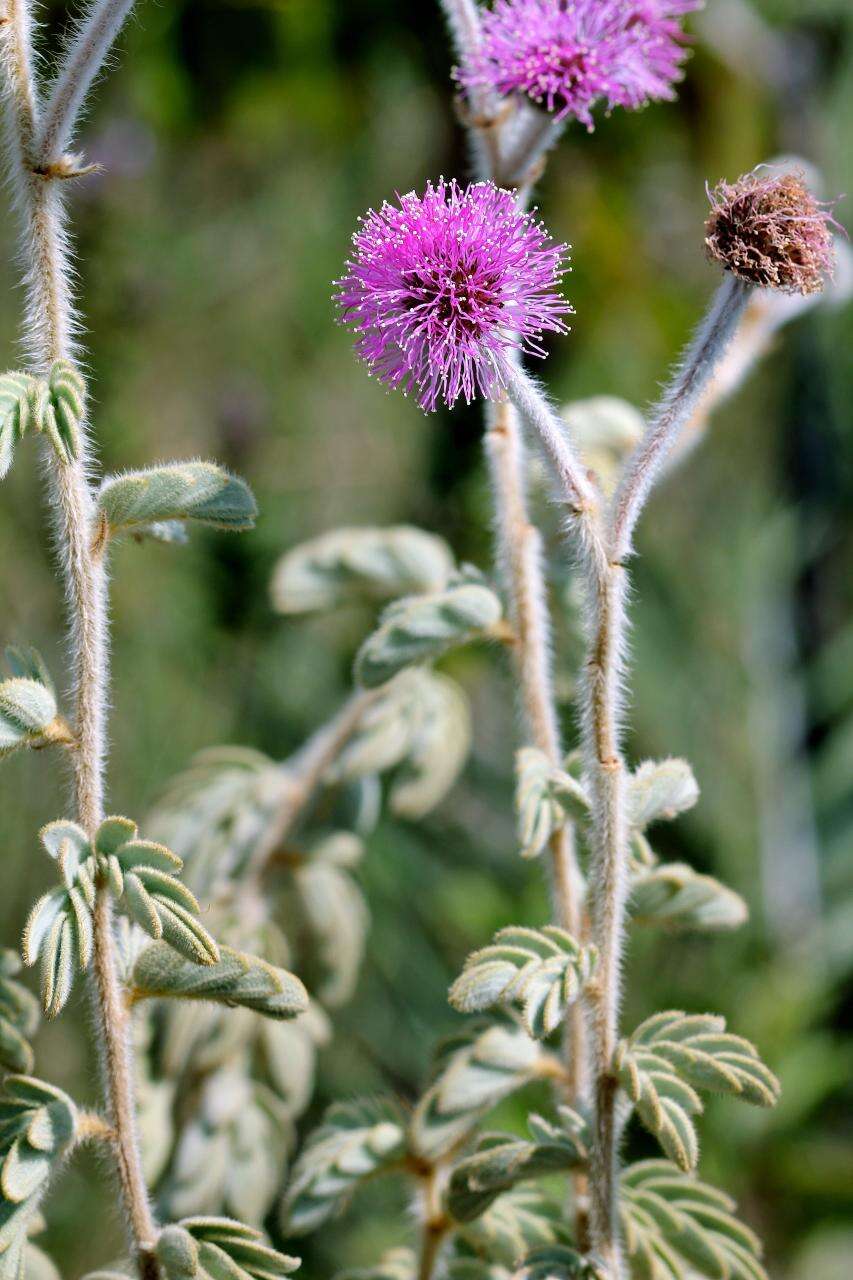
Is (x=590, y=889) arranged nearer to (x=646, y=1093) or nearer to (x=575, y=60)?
(x=646, y=1093)

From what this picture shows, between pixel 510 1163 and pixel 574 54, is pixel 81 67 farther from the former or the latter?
pixel 510 1163

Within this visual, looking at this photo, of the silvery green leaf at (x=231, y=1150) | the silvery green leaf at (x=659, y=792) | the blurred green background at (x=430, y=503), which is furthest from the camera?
the blurred green background at (x=430, y=503)

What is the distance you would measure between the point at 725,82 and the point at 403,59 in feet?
1.55

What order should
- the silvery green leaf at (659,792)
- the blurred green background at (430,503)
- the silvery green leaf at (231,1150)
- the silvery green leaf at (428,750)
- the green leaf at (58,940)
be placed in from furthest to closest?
the blurred green background at (430,503)
the silvery green leaf at (428,750)
the silvery green leaf at (231,1150)
the silvery green leaf at (659,792)
the green leaf at (58,940)

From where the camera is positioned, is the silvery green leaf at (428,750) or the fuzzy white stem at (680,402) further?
the silvery green leaf at (428,750)

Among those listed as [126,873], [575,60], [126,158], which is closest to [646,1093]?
[126,873]

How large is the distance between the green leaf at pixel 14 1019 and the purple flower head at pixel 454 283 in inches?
11.3

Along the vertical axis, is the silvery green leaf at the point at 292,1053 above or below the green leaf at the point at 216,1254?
below

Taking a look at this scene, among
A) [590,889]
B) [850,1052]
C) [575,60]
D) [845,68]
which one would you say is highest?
[845,68]

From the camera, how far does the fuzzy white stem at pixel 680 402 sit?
471mm

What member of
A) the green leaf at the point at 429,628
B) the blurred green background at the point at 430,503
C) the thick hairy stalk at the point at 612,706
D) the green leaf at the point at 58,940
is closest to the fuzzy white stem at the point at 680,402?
the thick hairy stalk at the point at 612,706

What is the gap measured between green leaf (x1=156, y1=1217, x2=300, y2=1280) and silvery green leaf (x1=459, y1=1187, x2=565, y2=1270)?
126 mm

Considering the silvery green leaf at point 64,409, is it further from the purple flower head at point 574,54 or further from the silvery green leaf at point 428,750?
the silvery green leaf at point 428,750

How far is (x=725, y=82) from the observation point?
186cm
